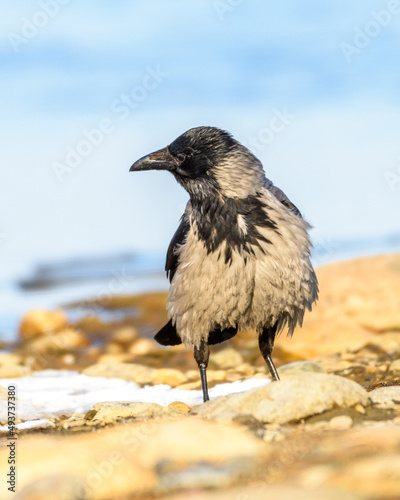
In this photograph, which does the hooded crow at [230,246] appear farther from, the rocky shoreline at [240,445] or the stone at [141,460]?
the stone at [141,460]

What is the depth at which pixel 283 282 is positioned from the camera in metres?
5.75

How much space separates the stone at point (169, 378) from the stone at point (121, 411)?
243 cm

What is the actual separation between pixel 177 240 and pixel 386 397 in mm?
2561

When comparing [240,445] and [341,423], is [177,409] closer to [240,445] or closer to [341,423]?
[341,423]

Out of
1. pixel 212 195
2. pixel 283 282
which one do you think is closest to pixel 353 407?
pixel 283 282

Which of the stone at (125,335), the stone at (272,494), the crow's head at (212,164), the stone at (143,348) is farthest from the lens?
the stone at (125,335)

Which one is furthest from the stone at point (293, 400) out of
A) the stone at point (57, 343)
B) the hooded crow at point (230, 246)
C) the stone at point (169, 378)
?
the stone at point (57, 343)

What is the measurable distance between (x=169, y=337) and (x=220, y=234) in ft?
5.98

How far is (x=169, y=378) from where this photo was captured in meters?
7.86

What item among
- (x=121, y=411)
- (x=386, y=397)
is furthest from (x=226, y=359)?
(x=386, y=397)

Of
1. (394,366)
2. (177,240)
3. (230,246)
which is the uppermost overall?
(177,240)

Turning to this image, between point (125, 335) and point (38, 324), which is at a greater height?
point (38, 324)

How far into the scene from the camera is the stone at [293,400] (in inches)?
165

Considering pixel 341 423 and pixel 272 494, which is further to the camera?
pixel 341 423
